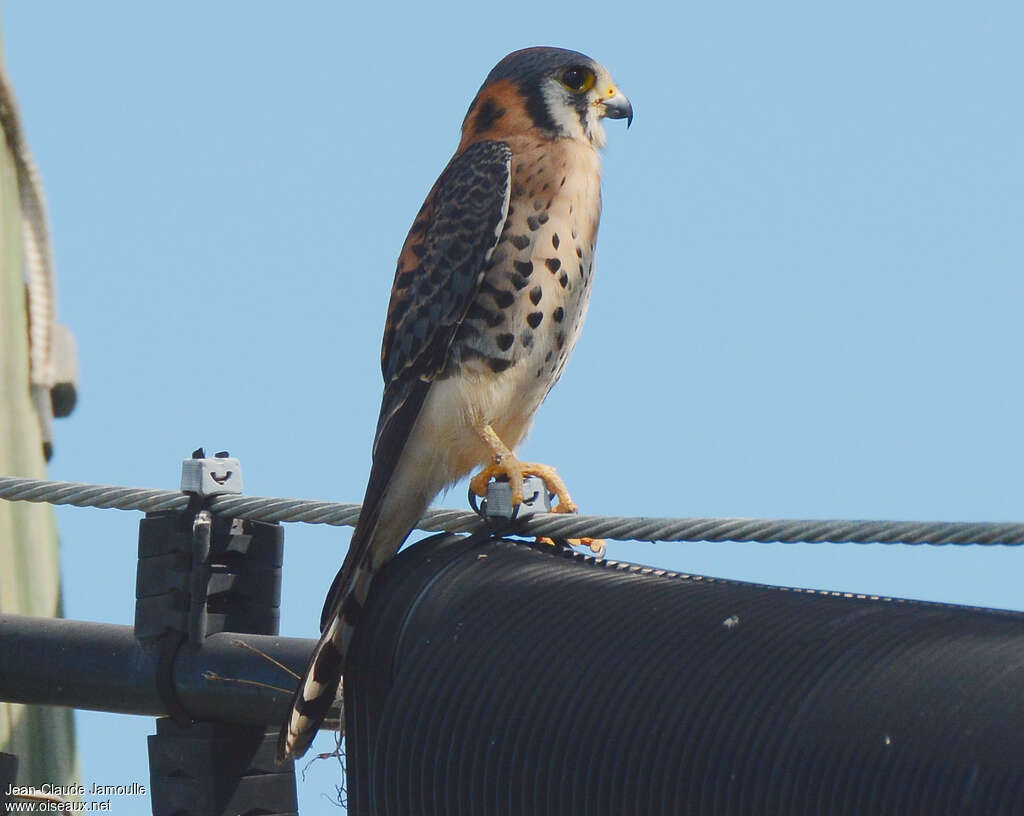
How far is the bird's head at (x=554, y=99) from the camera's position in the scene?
374 cm

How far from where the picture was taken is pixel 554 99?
3.76m

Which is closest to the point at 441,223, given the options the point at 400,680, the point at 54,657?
the point at 54,657

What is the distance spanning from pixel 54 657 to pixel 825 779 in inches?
61.6

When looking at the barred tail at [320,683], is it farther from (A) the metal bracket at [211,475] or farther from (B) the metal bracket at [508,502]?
(A) the metal bracket at [211,475]

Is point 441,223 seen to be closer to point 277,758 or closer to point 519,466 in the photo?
point 519,466

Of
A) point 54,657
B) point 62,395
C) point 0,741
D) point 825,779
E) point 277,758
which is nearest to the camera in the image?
point 825,779

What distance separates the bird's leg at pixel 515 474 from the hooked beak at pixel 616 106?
2.81 feet

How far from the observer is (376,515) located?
9.86 ft

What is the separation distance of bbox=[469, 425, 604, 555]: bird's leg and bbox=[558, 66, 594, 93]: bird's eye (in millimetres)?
890

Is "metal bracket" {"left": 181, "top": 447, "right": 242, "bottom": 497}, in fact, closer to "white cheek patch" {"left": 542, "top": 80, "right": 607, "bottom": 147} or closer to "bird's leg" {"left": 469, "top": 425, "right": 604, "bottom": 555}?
"bird's leg" {"left": 469, "top": 425, "right": 604, "bottom": 555}

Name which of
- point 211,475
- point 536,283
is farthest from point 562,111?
point 211,475

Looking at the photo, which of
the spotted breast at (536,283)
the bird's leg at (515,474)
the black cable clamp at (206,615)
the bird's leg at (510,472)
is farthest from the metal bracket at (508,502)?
the spotted breast at (536,283)

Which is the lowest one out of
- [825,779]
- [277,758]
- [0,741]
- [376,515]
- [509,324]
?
[0,741]

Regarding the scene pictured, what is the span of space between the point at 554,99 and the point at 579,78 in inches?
Answer: 3.5
